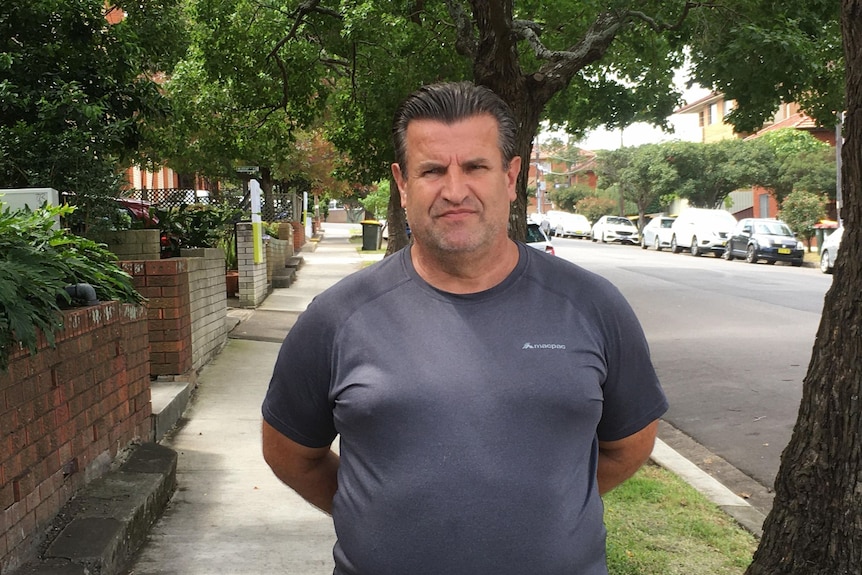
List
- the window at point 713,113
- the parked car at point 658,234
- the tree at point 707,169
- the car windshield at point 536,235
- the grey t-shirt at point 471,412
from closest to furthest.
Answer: the grey t-shirt at point 471,412 < the car windshield at point 536,235 < the parked car at point 658,234 < the tree at point 707,169 < the window at point 713,113

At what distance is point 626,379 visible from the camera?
7.29 ft

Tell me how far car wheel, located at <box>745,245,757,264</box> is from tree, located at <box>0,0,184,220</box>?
1005 inches

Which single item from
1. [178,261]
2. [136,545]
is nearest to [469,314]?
[136,545]

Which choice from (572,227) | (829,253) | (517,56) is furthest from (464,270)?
(572,227)

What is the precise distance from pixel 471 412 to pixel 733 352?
417 inches

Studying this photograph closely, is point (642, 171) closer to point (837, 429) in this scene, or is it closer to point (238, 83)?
point (238, 83)

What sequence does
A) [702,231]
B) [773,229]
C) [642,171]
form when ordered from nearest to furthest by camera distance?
[773,229] < [702,231] < [642,171]

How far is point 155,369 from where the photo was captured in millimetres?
7715

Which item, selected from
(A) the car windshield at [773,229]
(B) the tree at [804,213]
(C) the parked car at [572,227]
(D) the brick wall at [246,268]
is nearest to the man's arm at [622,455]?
(D) the brick wall at [246,268]

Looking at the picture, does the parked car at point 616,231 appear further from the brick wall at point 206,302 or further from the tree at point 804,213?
the brick wall at point 206,302

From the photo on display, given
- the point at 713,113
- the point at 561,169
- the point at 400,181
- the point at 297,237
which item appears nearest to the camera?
the point at 400,181

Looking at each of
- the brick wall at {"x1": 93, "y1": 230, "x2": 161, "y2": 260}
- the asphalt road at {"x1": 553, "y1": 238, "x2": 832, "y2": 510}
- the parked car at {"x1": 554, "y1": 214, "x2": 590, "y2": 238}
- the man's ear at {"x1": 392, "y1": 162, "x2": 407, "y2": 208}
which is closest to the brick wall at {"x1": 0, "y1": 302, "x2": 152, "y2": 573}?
the man's ear at {"x1": 392, "y1": 162, "x2": 407, "y2": 208}

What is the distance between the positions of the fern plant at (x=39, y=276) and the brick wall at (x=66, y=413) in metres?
0.11

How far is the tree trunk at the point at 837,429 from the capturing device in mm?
3594
